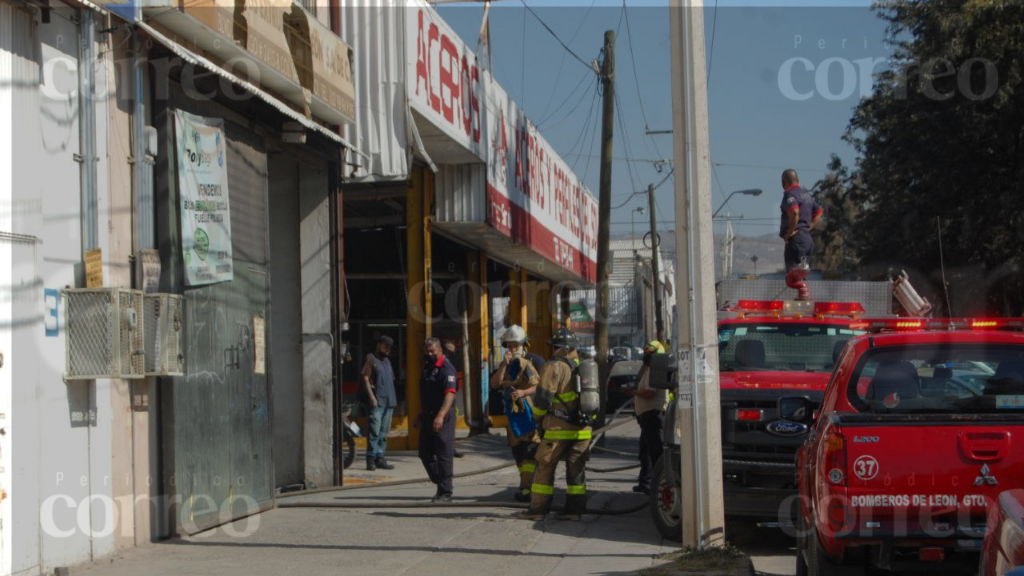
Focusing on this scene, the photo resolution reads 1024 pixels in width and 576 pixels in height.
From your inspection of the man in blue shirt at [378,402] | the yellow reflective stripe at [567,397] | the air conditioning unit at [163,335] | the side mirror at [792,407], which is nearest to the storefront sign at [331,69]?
the man in blue shirt at [378,402]

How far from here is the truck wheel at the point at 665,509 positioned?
10383 mm

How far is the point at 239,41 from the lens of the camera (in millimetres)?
10875

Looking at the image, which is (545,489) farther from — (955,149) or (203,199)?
(955,149)

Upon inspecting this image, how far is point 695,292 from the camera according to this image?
350 inches

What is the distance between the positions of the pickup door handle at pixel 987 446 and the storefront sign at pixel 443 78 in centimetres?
1109

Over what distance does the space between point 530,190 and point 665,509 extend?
50.2ft

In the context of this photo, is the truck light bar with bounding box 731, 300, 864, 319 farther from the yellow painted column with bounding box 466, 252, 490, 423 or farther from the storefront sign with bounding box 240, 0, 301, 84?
the yellow painted column with bounding box 466, 252, 490, 423

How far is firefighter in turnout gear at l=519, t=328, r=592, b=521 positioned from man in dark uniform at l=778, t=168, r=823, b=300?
342cm

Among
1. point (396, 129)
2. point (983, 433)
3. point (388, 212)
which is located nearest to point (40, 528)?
point (983, 433)

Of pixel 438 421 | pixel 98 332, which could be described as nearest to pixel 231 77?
pixel 98 332

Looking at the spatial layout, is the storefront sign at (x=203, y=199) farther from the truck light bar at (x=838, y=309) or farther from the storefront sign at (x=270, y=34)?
the truck light bar at (x=838, y=309)

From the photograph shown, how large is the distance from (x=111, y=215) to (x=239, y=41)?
2534mm

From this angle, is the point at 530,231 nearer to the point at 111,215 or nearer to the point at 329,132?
the point at 329,132

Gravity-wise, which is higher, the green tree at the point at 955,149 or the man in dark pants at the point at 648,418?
the green tree at the point at 955,149
